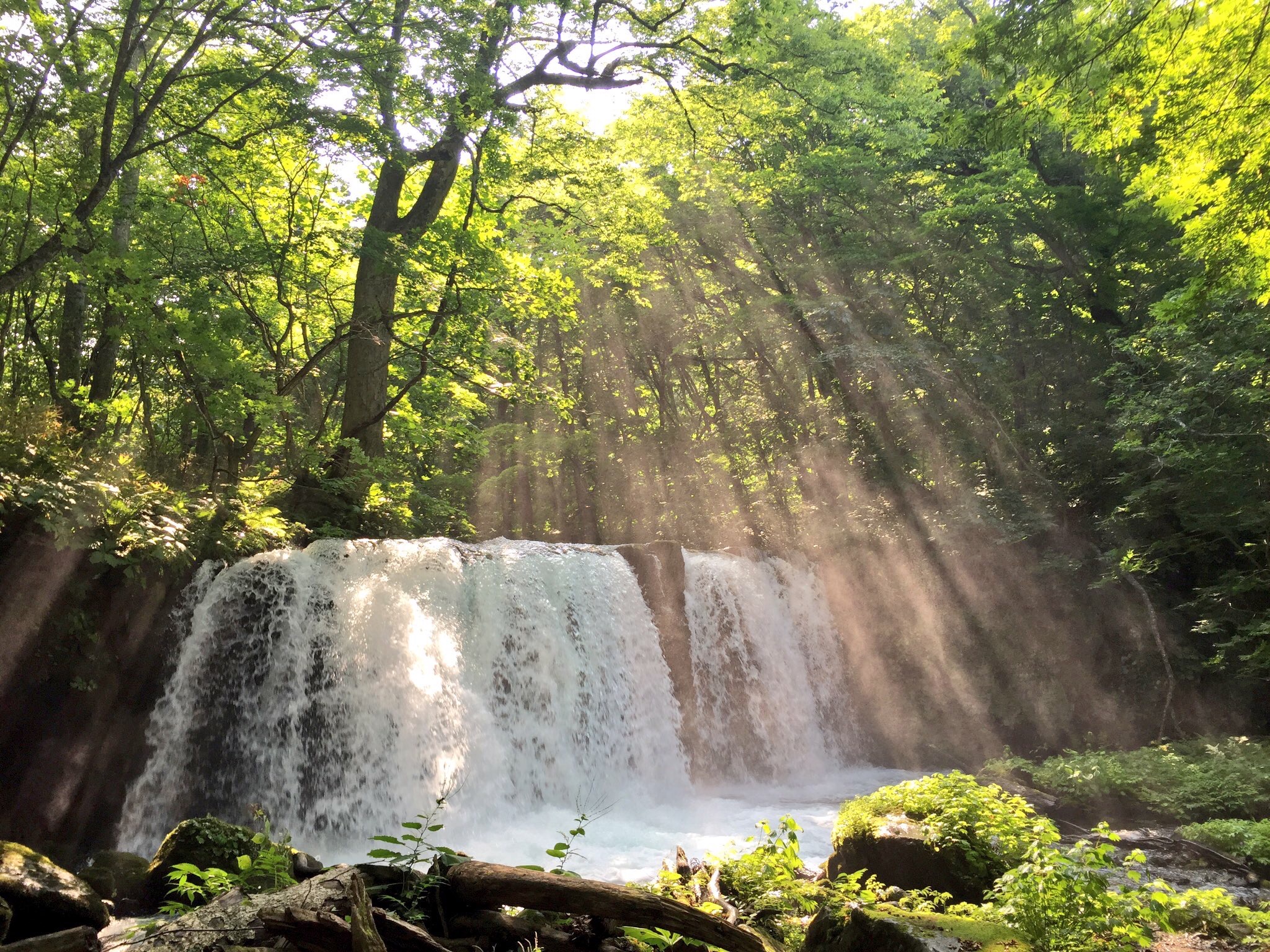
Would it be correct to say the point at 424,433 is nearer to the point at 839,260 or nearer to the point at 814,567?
the point at 814,567

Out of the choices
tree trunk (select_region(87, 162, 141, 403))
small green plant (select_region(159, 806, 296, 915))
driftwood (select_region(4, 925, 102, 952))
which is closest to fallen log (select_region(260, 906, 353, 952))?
small green plant (select_region(159, 806, 296, 915))

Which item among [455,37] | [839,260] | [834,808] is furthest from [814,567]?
[455,37]

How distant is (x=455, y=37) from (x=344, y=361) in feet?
36.9

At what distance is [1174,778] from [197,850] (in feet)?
36.2

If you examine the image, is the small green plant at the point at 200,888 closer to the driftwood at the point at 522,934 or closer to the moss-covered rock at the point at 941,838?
the driftwood at the point at 522,934

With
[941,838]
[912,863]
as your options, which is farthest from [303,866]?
[941,838]

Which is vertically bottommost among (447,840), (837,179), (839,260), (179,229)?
(447,840)

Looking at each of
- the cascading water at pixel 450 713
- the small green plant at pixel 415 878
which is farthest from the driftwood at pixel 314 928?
the cascading water at pixel 450 713

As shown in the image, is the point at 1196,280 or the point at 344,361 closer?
the point at 1196,280

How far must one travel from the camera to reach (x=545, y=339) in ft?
77.9

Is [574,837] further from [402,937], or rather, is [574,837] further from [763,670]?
[763,670]

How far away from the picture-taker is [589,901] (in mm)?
2797

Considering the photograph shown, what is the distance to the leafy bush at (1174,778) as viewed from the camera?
28.3ft

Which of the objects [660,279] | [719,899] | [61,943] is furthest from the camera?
[660,279]
